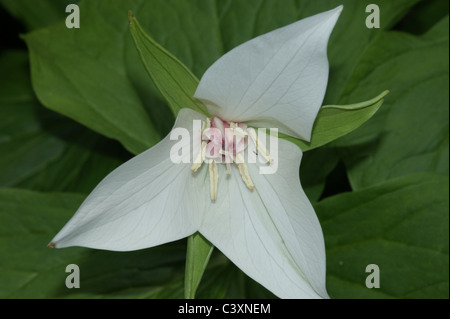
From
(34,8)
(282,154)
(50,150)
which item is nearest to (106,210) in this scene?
(282,154)

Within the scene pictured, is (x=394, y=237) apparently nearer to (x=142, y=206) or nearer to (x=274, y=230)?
(x=274, y=230)

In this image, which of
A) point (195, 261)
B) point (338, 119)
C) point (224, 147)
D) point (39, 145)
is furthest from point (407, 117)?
point (39, 145)

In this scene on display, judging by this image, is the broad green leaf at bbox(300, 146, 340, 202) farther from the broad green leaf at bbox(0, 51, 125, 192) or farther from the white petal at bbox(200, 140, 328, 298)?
the broad green leaf at bbox(0, 51, 125, 192)

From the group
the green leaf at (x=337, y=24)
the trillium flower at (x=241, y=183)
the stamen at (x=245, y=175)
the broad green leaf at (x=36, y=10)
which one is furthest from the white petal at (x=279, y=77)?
the broad green leaf at (x=36, y=10)

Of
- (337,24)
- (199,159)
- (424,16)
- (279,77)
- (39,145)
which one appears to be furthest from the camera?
(39,145)

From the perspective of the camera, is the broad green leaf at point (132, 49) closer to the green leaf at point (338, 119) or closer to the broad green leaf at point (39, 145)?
the broad green leaf at point (39, 145)

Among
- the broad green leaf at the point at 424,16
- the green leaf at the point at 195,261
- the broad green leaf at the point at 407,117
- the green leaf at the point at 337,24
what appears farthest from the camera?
the broad green leaf at the point at 424,16
